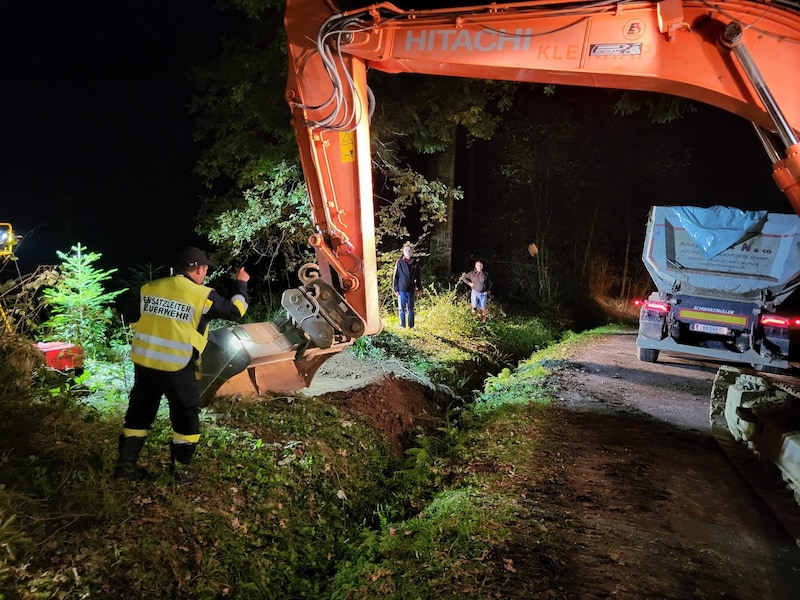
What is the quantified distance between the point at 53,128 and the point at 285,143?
19.0 m

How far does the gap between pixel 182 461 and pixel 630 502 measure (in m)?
3.27

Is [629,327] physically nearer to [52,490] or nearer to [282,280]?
[282,280]

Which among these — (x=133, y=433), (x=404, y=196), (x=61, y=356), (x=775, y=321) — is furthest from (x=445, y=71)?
(x=775, y=321)

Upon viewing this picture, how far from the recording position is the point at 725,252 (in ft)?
28.7

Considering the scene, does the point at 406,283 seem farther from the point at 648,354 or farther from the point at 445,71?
the point at 445,71

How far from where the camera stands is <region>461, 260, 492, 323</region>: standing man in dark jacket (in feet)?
38.6

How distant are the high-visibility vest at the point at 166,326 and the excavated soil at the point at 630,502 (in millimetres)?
2440

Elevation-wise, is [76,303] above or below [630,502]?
above

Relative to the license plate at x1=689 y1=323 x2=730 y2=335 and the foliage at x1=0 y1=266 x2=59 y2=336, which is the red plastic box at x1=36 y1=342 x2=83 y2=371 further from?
the license plate at x1=689 y1=323 x2=730 y2=335

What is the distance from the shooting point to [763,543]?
3650 mm

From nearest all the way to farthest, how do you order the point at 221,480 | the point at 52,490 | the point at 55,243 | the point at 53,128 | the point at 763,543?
the point at 52,490
the point at 763,543
the point at 221,480
the point at 55,243
the point at 53,128

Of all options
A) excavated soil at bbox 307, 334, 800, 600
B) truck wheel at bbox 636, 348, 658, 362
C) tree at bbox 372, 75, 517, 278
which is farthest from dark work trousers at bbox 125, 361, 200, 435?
truck wheel at bbox 636, 348, 658, 362

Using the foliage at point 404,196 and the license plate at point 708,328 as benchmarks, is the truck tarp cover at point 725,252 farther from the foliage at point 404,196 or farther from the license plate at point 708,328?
the foliage at point 404,196

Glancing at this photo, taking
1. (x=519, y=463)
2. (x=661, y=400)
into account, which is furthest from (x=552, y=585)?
(x=661, y=400)
